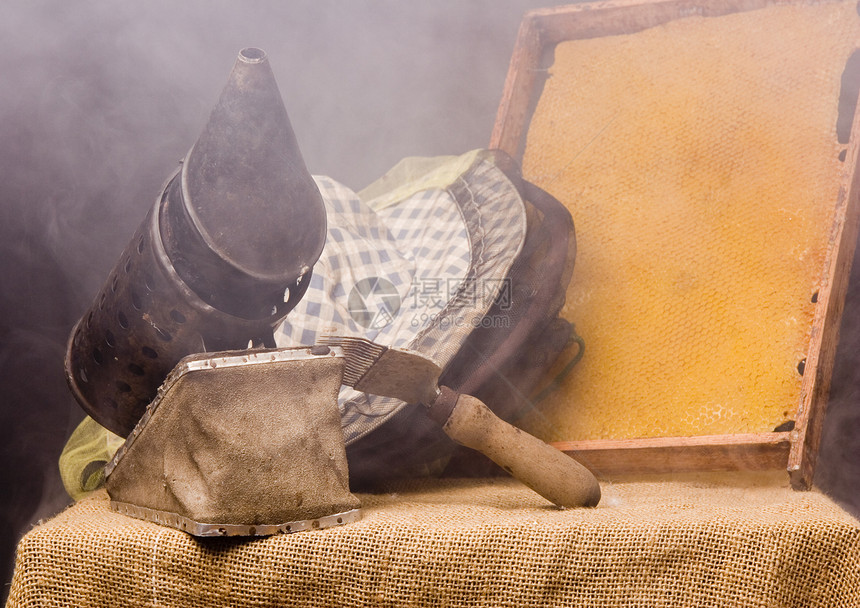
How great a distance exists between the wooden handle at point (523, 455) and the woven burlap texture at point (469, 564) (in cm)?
16

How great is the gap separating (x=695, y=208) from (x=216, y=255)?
120cm

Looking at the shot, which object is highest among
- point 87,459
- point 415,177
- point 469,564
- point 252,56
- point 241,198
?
point 252,56

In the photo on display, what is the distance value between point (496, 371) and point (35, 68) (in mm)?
1431

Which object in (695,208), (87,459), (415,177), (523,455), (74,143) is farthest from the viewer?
(415,177)

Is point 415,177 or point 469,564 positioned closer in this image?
point 469,564

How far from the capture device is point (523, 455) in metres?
1.27

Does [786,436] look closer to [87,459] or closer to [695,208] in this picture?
[695,208]

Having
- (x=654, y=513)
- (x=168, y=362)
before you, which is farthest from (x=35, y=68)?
(x=654, y=513)

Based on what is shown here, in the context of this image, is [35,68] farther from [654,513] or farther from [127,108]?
[654,513]

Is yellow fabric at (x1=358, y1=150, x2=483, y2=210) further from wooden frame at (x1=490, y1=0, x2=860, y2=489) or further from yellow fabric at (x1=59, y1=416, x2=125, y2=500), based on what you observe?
yellow fabric at (x1=59, y1=416, x2=125, y2=500)

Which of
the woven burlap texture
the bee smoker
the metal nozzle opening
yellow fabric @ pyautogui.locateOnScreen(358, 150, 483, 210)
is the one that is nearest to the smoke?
yellow fabric @ pyautogui.locateOnScreen(358, 150, 483, 210)

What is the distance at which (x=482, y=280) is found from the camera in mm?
1594

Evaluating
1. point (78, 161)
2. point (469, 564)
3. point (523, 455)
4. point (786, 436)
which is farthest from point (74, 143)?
point (786, 436)

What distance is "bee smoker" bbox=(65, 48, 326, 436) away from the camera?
1.11 metres
